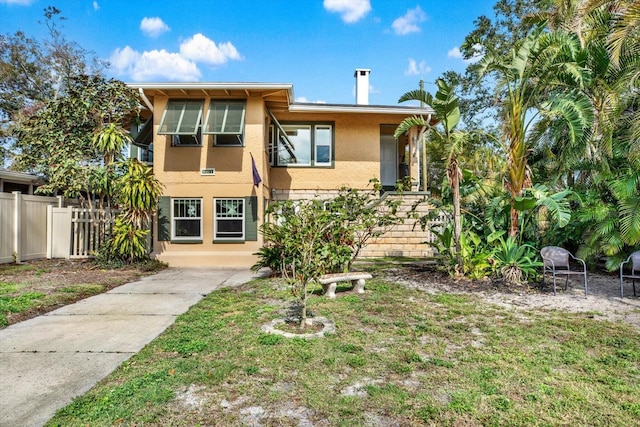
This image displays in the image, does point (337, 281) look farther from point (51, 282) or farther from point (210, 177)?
point (210, 177)

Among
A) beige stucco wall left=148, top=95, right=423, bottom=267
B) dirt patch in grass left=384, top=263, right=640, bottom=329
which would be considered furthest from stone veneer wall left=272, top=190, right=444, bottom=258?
dirt patch in grass left=384, top=263, right=640, bottom=329

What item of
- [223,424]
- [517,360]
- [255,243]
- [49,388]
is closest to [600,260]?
[517,360]

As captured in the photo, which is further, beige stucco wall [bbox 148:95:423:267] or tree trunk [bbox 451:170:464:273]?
beige stucco wall [bbox 148:95:423:267]

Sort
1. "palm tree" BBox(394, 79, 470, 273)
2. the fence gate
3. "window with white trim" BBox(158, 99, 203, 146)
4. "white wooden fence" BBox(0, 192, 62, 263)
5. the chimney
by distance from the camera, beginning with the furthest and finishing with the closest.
Result: the chimney < the fence gate < "window with white trim" BBox(158, 99, 203, 146) < "white wooden fence" BBox(0, 192, 62, 263) < "palm tree" BBox(394, 79, 470, 273)

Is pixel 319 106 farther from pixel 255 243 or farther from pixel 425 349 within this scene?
pixel 425 349

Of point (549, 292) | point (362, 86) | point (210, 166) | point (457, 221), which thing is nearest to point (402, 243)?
point (457, 221)

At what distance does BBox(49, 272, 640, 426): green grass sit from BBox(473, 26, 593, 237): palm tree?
4.03 metres

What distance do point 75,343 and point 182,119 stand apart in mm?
9030

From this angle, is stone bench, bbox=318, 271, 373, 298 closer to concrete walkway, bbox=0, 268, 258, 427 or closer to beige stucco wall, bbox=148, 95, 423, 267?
concrete walkway, bbox=0, 268, 258, 427

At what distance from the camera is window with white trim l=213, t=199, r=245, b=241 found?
12.8 meters

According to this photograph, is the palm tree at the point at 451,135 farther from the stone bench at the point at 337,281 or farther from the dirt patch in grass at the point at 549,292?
the stone bench at the point at 337,281

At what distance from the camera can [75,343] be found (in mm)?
5070

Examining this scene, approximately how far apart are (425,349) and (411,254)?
10.8 m

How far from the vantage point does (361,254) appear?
49.1 ft
